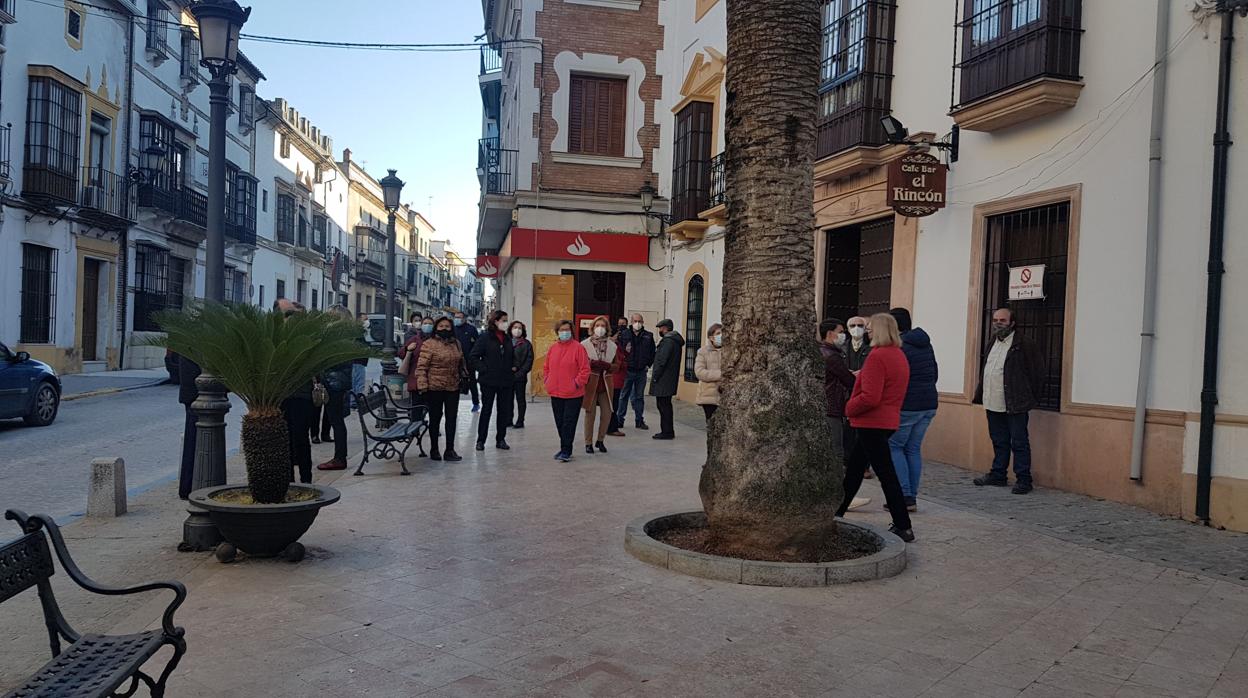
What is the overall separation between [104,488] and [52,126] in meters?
17.7

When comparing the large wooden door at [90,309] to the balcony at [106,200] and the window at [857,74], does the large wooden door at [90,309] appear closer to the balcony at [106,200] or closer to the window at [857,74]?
the balcony at [106,200]

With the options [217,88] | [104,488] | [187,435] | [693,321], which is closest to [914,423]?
[187,435]

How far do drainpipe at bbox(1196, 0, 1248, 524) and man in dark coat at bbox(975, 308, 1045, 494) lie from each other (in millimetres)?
1616

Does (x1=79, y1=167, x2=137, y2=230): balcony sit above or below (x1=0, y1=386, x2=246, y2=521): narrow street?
above

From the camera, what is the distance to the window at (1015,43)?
8719 millimetres

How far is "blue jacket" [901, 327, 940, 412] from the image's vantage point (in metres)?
7.80

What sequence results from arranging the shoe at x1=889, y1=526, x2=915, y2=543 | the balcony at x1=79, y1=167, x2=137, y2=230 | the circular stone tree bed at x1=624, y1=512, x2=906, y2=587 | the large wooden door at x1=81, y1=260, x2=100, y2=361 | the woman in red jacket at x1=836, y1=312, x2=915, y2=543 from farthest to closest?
the large wooden door at x1=81, y1=260, x2=100, y2=361 < the balcony at x1=79, y1=167, x2=137, y2=230 < the woman in red jacket at x1=836, y1=312, x2=915, y2=543 < the shoe at x1=889, y1=526, x2=915, y2=543 < the circular stone tree bed at x1=624, y1=512, x2=906, y2=587

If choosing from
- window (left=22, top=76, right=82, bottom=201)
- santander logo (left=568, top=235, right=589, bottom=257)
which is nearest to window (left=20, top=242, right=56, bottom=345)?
window (left=22, top=76, right=82, bottom=201)

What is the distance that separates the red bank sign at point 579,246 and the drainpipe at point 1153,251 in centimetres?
1413

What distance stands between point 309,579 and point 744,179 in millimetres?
3624

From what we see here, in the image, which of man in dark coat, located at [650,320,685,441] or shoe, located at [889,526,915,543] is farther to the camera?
man in dark coat, located at [650,320,685,441]

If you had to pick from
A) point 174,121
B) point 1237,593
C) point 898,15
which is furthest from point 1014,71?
point 174,121

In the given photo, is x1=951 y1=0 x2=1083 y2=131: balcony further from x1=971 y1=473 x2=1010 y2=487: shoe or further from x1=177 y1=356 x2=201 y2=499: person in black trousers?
x1=177 y1=356 x2=201 y2=499: person in black trousers

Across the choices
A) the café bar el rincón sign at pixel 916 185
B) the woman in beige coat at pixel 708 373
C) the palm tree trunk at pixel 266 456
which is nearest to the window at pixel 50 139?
the woman in beige coat at pixel 708 373
